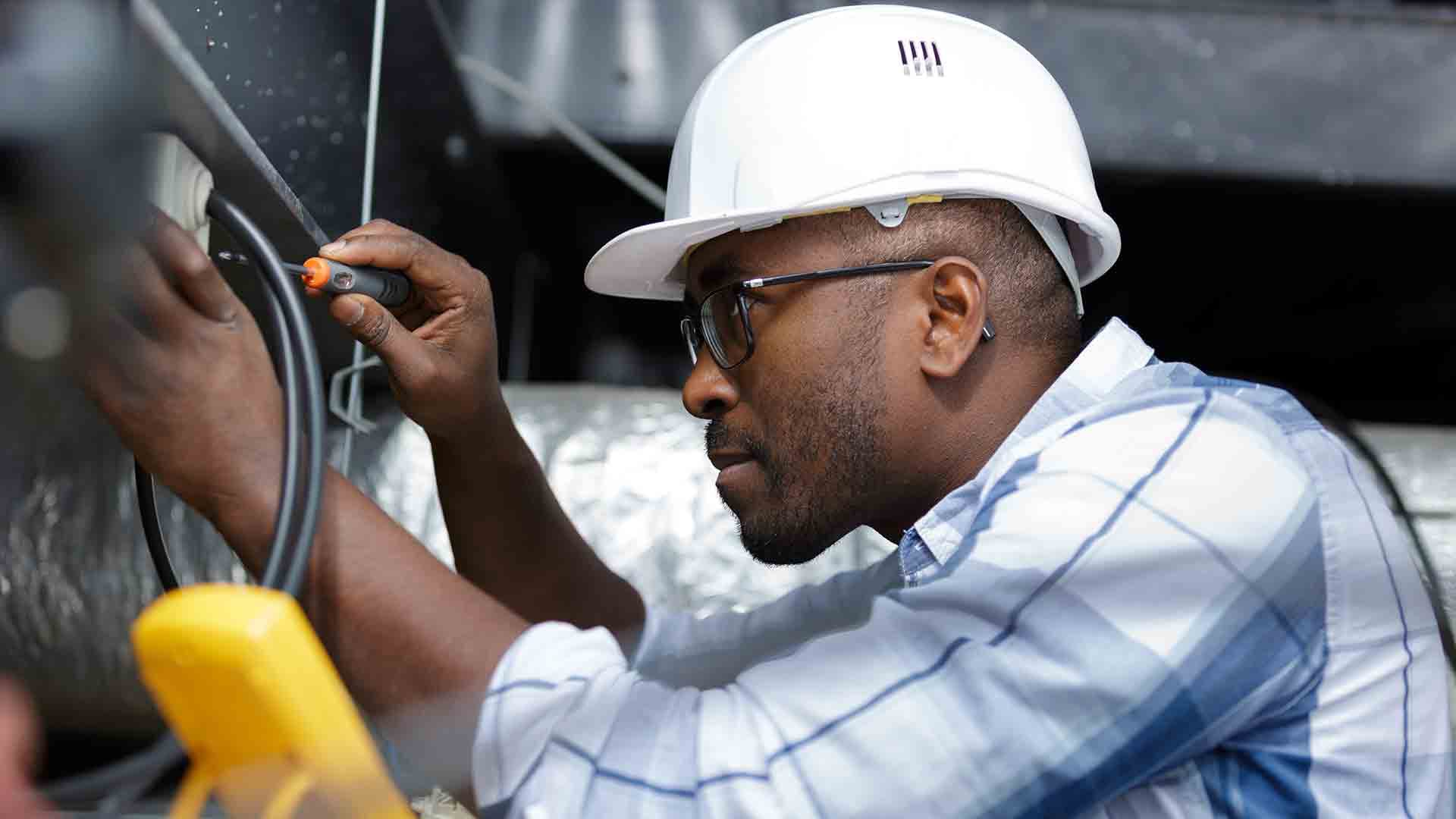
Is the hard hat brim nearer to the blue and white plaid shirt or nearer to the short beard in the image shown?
the short beard

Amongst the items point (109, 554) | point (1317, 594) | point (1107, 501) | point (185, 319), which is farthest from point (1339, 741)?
point (109, 554)

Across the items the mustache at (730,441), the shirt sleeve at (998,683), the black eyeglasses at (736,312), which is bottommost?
the mustache at (730,441)

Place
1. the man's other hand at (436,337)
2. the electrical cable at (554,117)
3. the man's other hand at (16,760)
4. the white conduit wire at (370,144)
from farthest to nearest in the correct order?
1. the electrical cable at (554,117)
2. the white conduit wire at (370,144)
3. the man's other hand at (436,337)
4. the man's other hand at (16,760)

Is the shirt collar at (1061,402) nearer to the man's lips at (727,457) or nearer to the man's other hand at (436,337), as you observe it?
the man's lips at (727,457)

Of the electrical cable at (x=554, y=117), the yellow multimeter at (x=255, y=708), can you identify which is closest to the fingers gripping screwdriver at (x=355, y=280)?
the yellow multimeter at (x=255, y=708)

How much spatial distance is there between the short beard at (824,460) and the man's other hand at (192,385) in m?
0.45

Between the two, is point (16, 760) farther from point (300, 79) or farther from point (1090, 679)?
point (300, 79)

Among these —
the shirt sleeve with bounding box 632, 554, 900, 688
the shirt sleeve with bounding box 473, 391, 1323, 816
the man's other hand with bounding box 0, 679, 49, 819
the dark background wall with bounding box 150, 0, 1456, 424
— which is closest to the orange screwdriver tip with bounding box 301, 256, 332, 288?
the dark background wall with bounding box 150, 0, 1456, 424

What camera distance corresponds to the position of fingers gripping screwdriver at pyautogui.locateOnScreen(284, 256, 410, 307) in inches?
29.9

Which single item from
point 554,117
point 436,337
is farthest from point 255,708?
point 554,117

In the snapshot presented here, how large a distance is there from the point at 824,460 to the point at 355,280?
0.37 meters

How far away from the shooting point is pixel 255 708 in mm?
434

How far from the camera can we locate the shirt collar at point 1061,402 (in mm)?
876

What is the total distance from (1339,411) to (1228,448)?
2002mm
